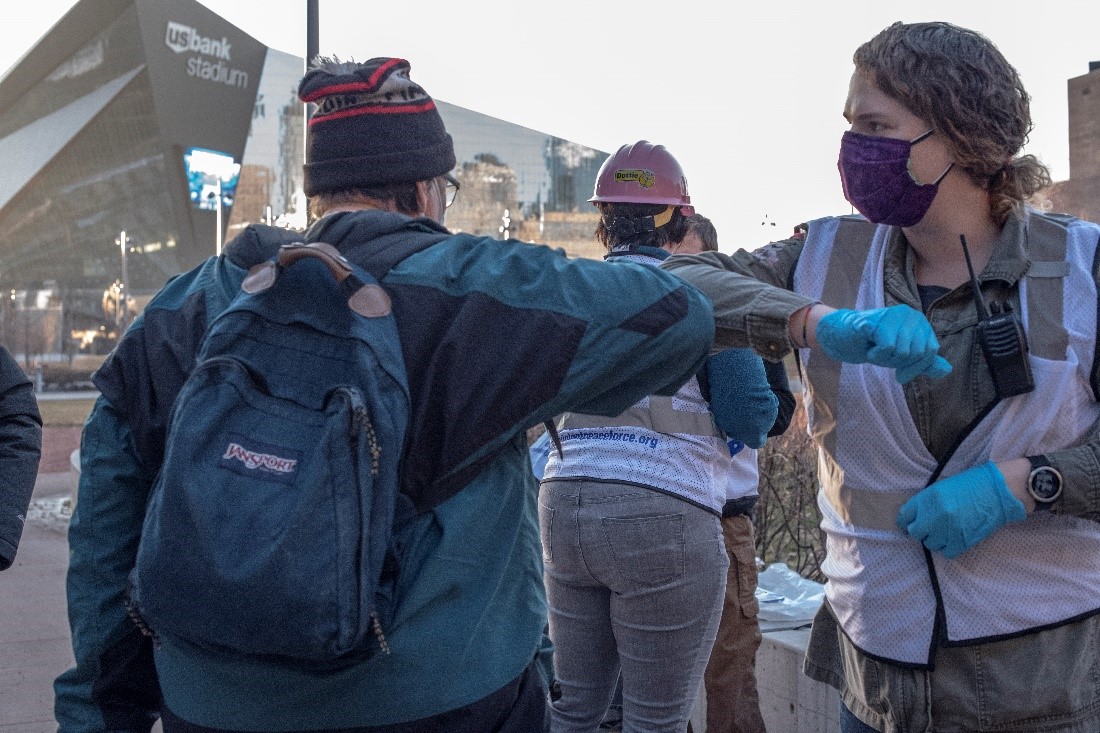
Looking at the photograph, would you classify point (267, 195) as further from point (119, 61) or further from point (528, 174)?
point (528, 174)

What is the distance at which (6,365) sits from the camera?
4664 millimetres

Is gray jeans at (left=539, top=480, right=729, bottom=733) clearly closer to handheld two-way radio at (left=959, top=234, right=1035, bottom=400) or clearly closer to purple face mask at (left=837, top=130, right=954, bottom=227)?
purple face mask at (left=837, top=130, right=954, bottom=227)

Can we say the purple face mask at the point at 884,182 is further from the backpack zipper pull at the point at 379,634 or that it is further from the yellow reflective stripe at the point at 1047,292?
the backpack zipper pull at the point at 379,634

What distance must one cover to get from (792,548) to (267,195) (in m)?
66.0

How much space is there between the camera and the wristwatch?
230cm

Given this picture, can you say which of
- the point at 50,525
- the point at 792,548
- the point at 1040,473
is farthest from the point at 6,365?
the point at 50,525

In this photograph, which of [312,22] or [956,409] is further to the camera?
[312,22]

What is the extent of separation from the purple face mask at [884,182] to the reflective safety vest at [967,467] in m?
0.13

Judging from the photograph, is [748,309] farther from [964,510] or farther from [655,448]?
[655,448]

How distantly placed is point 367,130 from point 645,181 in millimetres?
1972

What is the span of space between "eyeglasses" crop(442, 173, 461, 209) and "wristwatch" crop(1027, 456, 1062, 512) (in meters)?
1.16

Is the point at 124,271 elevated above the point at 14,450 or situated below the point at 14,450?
above

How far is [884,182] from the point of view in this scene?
101 inches

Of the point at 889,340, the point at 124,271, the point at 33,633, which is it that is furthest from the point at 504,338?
the point at 124,271
